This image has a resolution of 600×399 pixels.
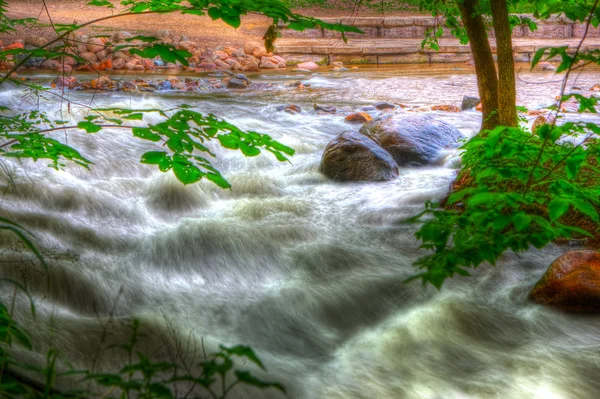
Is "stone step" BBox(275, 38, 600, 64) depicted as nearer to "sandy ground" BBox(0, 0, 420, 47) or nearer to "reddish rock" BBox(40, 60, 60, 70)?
"sandy ground" BBox(0, 0, 420, 47)

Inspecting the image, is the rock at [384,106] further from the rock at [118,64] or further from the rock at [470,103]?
the rock at [118,64]

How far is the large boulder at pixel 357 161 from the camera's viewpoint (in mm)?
6301

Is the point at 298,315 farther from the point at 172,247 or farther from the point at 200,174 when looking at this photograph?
the point at 200,174

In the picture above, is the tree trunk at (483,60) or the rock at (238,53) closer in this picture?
the tree trunk at (483,60)

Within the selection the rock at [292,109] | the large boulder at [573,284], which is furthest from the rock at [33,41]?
→ the large boulder at [573,284]

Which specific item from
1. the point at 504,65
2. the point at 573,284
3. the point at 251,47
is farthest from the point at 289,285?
the point at 251,47

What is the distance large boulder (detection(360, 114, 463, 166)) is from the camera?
697 cm

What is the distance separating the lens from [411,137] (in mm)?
7172

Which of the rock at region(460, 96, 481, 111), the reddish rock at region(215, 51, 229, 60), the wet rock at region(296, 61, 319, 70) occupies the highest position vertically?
the reddish rock at region(215, 51, 229, 60)

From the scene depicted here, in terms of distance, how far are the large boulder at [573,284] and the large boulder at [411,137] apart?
10.5ft

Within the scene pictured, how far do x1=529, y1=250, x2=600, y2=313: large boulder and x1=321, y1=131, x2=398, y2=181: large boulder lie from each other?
2655 millimetres

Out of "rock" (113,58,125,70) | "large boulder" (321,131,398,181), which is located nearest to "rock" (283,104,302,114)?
"large boulder" (321,131,398,181)

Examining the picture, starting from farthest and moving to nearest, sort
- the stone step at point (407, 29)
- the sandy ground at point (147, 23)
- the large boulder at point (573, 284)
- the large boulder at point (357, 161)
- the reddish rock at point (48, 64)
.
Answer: the stone step at point (407, 29) → the sandy ground at point (147, 23) → the reddish rock at point (48, 64) → the large boulder at point (357, 161) → the large boulder at point (573, 284)

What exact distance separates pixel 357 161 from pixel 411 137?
1132 millimetres
